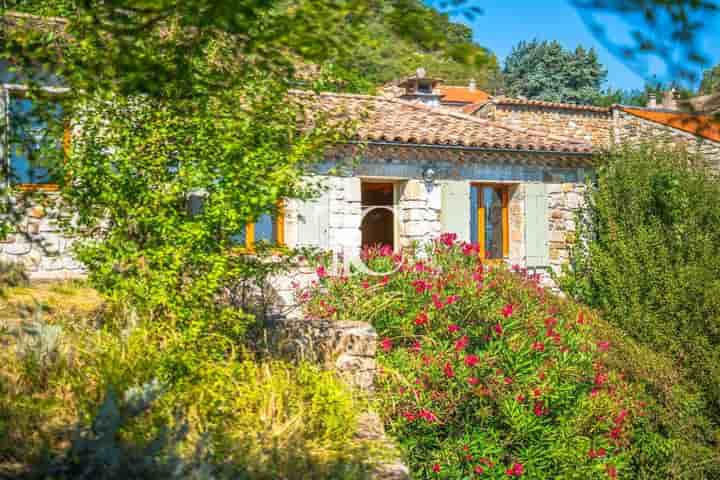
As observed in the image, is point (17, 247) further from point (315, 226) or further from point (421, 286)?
point (421, 286)

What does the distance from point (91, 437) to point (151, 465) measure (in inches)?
13.0

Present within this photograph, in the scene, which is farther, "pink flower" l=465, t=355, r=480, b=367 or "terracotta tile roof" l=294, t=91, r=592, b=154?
"terracotta tile roof" l=294, t=91, r=592, b=154

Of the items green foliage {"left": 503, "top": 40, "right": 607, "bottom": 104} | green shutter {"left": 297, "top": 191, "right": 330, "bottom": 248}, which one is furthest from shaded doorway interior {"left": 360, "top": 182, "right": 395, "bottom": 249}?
green foliage {"left": 503, "top": 40, "right": 607, "bottom": 104}

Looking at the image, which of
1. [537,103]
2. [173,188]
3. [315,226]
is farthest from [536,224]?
[173,188]

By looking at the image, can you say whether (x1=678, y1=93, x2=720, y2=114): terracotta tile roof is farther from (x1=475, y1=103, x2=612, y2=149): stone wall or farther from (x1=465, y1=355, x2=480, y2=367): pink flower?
(x1=475, y1=103, x2=612, y2=149): stone wall

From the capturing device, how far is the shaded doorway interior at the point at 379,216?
11930 millimetres

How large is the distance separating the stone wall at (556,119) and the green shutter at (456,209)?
6.12m

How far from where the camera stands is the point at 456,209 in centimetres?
1156

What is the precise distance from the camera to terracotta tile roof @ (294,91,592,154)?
36.3ft

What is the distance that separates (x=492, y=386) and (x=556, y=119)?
12980 mm

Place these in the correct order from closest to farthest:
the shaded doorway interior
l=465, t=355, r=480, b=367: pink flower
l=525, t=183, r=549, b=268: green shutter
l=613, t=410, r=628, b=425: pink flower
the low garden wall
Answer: the low garden wall
l=465, t=355, r=480, b=367: pink flower
l=613, t=410, r=628, b=425: pink flower
the shaded doorway interior
l=525, t=183, r=549, b=268: green shutter

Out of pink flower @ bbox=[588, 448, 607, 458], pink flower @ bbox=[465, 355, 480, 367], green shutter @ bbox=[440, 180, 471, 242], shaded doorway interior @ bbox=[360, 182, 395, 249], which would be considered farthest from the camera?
shaded doorway interior @ bbox=[360, 182, 395, 249]

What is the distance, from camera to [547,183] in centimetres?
1249

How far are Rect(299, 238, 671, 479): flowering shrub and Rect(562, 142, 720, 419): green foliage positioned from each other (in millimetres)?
2465
